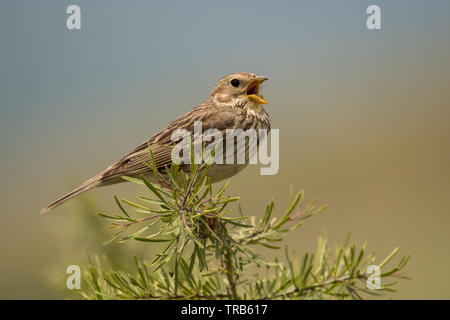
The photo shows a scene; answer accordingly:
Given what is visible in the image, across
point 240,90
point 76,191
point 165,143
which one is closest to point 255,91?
point 240,90

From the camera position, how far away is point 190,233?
5.18 feet

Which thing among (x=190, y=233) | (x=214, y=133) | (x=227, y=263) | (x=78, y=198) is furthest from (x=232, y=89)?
(x=190, y=233)

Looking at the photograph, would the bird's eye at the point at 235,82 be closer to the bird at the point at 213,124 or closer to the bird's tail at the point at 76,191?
the bird at the point at 213,124

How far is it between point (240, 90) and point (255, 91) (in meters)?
0.12

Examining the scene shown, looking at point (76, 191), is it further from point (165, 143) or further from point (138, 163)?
point (165, 143)

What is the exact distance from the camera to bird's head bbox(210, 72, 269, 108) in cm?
346

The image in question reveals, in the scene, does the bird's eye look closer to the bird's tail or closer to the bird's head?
the bird's head

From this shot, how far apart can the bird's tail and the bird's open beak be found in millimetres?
1295

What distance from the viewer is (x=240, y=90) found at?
11.8ft

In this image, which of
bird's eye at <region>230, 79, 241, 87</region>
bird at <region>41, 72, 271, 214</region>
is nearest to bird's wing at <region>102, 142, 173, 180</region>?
bird at <region>41, 72, 271, 214</region>

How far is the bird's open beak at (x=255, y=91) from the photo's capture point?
3.38 meters

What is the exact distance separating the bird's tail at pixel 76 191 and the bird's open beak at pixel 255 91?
1.29m
